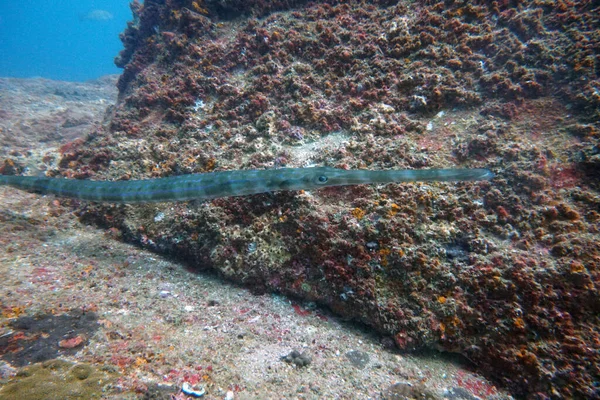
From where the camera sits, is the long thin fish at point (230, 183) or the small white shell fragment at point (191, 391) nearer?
the small white shell fragment at point (191, 391)

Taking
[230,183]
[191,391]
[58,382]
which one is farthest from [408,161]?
[58,382]

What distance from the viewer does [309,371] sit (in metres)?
2.93

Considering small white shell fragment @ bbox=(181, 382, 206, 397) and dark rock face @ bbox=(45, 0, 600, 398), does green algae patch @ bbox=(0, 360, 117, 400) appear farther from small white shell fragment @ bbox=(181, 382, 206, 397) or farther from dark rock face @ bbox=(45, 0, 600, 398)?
dark rock face @ bbox=(45, 0, 600, 398)

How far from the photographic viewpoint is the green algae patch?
85.1 inches

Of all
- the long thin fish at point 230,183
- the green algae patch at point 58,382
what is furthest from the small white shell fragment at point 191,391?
the long thin fish at point 230,183

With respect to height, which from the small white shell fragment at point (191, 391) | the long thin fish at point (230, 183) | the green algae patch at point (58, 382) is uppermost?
the long thin fish at point (230, 183)

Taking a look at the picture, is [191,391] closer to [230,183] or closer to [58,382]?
[58,382]

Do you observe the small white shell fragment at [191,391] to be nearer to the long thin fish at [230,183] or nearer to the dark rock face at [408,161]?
the dark rock face at [408,161]

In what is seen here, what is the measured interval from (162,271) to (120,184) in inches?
63.3

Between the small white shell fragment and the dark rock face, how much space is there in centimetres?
158

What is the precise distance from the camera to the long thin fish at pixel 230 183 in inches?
121

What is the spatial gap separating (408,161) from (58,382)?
437 centimetres

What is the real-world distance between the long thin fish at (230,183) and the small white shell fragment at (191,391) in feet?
7.36

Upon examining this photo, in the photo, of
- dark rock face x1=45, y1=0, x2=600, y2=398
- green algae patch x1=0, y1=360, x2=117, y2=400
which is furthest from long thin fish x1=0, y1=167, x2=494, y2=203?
green algae patch x1=0, y1=360, x2=117, y2=400
